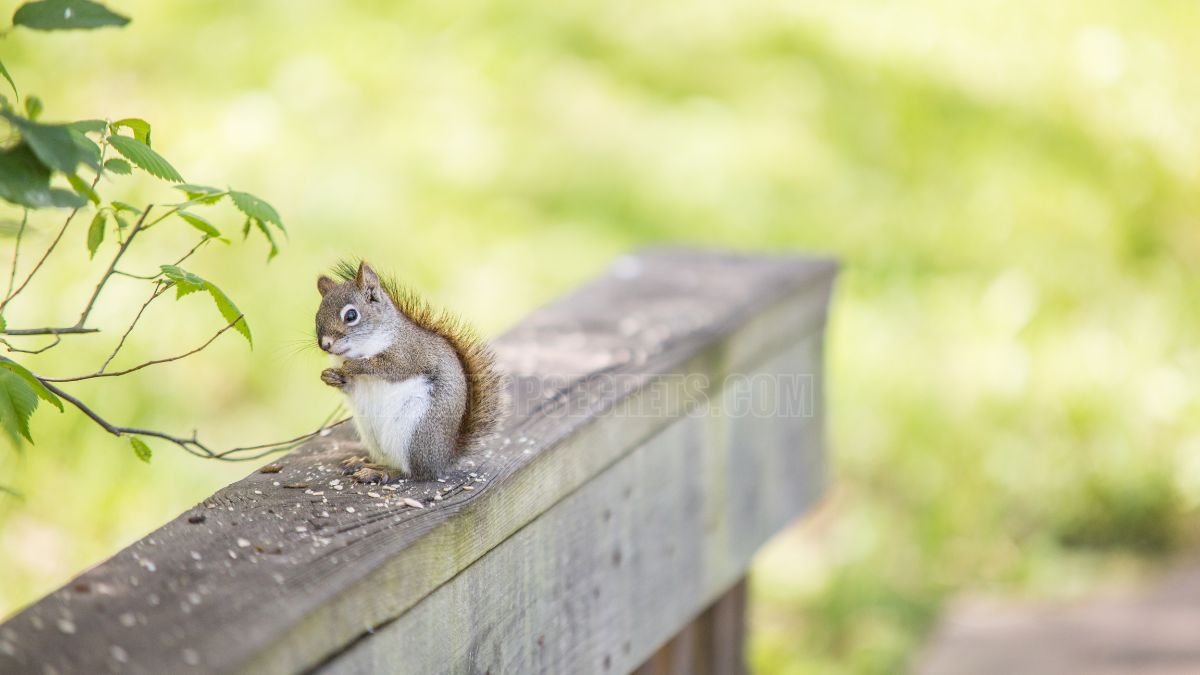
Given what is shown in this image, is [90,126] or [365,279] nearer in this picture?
[90,126]

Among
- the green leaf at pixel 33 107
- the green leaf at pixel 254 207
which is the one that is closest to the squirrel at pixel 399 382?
the green leaf at pixel 254 207

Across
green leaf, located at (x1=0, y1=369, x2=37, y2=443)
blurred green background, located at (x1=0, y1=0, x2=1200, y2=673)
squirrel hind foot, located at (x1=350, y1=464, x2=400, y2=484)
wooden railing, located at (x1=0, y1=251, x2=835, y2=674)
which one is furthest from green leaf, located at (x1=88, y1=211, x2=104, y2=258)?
blurred green background, located at (x1=0, y1=0, x2=1200, y2=673)

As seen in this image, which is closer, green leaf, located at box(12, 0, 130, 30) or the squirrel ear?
green leaf, located at box(12, 0, 130, 30)

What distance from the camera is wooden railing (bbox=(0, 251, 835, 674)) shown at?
976 millimetres

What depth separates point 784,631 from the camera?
10.7ft

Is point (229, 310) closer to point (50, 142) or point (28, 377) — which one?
point (28, 377)

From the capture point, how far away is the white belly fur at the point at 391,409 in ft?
4.32

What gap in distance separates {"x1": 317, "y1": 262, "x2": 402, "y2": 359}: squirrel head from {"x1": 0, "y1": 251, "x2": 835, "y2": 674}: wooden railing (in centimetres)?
14

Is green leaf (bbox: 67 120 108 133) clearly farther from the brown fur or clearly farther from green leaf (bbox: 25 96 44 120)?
the brown fur

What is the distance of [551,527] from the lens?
1401mm

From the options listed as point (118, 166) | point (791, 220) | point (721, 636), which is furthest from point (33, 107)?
point (791, 220)

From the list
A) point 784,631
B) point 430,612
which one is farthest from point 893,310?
A: point 430,612

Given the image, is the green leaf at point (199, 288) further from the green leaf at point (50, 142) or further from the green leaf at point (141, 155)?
the green leaf at point (50, 142)

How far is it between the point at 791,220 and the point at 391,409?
3040mm
